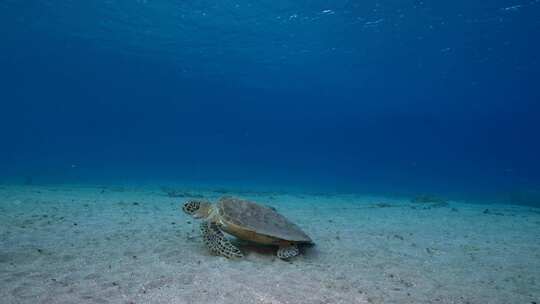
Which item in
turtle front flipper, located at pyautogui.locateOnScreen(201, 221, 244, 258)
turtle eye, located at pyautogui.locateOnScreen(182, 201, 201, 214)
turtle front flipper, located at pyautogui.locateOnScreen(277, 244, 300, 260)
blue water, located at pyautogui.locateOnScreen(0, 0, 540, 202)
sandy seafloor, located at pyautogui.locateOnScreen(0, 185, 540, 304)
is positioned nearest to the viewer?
sandy seafloor, located at pyautogui.locateOnScreen(0, 185, 540, 304)

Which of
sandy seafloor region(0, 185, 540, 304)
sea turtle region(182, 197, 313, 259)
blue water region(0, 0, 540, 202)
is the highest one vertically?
blue water region(0, 0, 540, 202)

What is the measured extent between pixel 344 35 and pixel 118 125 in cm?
15509

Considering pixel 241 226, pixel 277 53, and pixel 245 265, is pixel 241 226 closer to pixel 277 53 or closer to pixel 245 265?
pixel 245 265

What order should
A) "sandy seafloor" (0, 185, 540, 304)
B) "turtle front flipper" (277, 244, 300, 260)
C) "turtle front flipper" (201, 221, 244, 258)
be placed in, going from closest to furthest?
"sandy seafloor" (0, 185, 540, 304)
"turtle front flipper" (201, 221, 244, 258)
"turtle front flipper" (277, 244, 300, 260)

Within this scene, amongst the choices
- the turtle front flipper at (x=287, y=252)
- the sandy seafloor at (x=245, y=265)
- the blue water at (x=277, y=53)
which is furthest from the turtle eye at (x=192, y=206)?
the blue water at (x=277, y=53)

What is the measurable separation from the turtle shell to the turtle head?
23cm

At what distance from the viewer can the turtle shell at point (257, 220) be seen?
541 cm

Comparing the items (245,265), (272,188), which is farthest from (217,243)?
(272,188)

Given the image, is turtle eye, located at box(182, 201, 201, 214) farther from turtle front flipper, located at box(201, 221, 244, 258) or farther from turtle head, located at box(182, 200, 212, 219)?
turtle front flipper, located at box(201, 221, 244, 258)

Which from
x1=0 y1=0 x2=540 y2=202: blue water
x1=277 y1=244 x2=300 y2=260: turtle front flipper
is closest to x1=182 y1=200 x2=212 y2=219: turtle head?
x1=277 y1=244 x2=300 y2=260: turtle front flipper

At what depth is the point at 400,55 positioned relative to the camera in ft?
118

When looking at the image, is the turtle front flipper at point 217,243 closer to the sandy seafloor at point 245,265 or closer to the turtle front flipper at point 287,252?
the sandy seafloor at point 245,265

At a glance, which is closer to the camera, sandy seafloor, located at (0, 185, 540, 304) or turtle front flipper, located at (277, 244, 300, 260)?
sandy seafloor, located at (0, 185, 540, 304)

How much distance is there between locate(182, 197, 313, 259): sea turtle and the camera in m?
5.41
